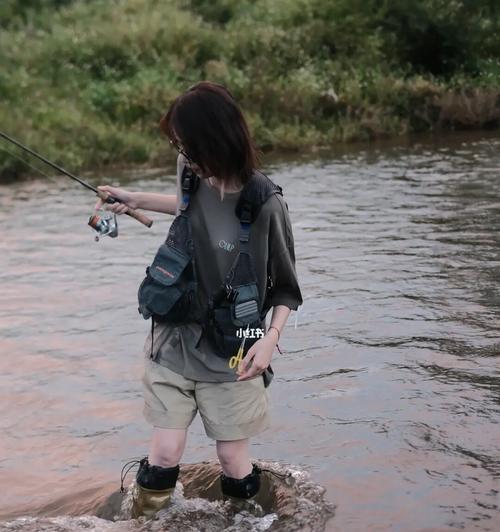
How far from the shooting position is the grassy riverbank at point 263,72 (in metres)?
17.8

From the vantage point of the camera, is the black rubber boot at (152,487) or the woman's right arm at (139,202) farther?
the woman's right arm at (139,202)

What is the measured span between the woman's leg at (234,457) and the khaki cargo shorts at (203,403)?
0.06 metres

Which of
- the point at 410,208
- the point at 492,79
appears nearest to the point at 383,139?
the point at 492,79

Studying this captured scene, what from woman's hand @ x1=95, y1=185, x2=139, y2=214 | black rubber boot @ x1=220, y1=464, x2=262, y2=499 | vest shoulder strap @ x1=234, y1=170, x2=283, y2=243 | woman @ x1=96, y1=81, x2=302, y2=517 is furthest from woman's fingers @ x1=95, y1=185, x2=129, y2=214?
black rubber boot @ x1=220, y1=464, x2=262, y2=499

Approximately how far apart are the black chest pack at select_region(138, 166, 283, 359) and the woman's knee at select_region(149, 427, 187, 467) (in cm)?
36

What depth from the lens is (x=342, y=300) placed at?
794 cm

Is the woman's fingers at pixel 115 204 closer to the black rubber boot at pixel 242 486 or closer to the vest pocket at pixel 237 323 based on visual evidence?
the vest pocket at pixel 237 323

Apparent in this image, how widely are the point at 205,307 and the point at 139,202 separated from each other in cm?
57

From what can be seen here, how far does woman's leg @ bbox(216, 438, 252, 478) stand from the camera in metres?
4.02

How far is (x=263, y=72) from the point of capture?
67.8ft

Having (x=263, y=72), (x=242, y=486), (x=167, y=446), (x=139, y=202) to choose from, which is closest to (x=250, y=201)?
(x=139, y=202)

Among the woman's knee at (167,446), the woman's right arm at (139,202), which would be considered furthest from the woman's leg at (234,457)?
the woman's right arm at (139,202)

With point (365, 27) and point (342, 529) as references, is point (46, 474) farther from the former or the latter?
point (365, 27)

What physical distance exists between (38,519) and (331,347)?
2814 millimetres
